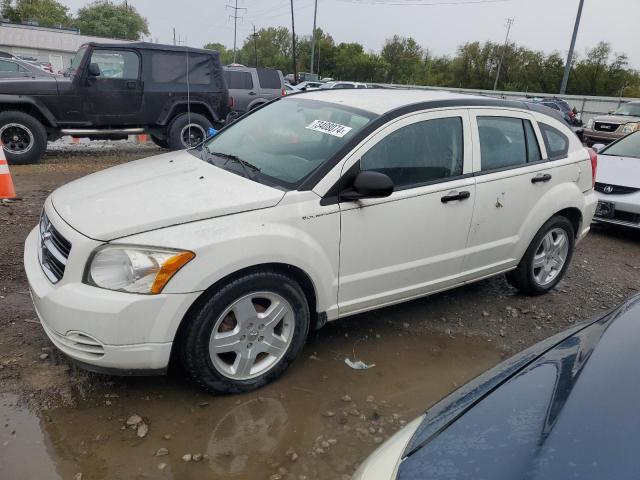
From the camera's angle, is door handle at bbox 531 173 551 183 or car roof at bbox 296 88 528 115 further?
door handle at bbox 531 173 551 183

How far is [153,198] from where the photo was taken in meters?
2.85

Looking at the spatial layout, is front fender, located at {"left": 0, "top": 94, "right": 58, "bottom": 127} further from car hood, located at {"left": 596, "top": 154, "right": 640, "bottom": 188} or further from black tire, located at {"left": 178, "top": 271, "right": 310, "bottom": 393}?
car hood, located at {"left": 596, "top": 154, "right": 640, "bottom": 188}

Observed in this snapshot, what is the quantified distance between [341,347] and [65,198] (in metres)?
2.01

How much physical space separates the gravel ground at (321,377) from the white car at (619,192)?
1713 mm

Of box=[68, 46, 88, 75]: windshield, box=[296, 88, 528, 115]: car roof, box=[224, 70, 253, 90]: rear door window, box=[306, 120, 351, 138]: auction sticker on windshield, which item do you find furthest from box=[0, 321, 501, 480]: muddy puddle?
box=[224, 70, 253, 90]: rear door window

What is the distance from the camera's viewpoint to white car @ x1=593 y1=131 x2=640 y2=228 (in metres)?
6.46

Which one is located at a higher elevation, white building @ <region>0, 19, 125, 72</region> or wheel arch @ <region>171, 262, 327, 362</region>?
white building @ <region>0, 19, 125, 72</region>

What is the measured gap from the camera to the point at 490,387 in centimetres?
181

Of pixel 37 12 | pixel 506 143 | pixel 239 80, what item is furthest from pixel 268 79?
pixel 37 12

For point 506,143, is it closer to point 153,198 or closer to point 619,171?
point 153,198

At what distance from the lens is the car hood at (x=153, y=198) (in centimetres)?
263

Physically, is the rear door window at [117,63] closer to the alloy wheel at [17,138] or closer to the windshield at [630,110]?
the alloy wheel at [17,138]

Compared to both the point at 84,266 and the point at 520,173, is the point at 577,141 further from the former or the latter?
the point at 84,266

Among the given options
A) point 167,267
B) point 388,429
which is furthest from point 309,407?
point 167,267
